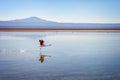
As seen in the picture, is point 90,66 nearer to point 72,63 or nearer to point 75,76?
point 72,63

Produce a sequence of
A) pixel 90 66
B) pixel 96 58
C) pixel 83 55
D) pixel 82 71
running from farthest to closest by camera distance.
Answer: pixel 83 55 < pixel 96 58 < pixel 90 66 < pixel 82 71

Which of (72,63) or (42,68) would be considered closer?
(42,68)

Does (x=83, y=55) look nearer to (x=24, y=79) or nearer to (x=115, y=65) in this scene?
(x=115, y=65)

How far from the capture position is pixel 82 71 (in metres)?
8.95

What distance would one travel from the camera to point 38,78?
26.2ft

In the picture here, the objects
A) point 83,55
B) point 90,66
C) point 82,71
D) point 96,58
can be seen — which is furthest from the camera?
point 83,55

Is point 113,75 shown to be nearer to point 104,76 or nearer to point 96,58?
point 104,76

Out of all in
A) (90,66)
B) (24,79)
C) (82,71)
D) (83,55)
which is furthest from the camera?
(83,55)

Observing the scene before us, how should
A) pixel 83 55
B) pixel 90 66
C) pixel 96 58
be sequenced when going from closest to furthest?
pixel 90 66 → pixel 96 58 → pixel 83 55

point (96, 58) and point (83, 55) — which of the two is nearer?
point (96, 58)

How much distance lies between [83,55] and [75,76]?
4.32 metres

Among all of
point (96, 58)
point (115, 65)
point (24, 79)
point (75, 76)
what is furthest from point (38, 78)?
point (96, 58)

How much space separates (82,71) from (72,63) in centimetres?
148

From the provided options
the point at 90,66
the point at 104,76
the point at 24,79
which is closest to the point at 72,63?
the point at 90,66
